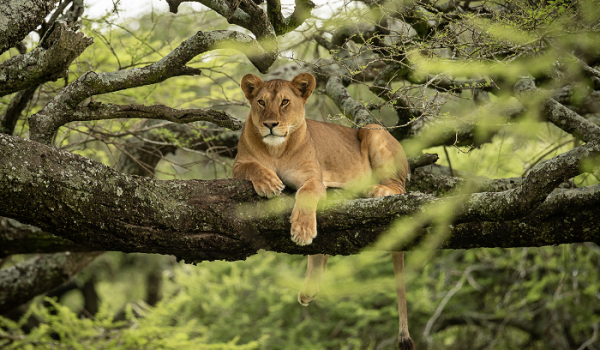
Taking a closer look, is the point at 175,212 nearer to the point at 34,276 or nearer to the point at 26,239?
the point at 26,239

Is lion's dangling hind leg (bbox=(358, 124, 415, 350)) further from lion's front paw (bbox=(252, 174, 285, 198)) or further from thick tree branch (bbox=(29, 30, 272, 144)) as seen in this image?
thick tree branch (bbox=(29, 30, 272, 144))

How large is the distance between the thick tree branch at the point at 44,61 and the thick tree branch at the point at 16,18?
0.13 metres

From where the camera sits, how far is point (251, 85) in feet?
14.2

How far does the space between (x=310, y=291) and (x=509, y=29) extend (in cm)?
249

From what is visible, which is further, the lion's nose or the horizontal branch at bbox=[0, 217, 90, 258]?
the horizontal branch at bbox=[0, 217, 90, 258]

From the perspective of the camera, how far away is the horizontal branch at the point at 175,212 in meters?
2.84

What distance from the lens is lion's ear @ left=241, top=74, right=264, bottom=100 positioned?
13.9ft

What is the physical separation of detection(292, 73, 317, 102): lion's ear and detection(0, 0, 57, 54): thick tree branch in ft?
6.16

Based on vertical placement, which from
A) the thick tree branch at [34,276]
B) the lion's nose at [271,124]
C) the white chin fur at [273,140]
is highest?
the lion's nose at [271,124]

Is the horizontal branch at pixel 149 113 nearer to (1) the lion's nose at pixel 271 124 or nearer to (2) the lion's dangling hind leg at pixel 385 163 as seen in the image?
(1) the lion's nose at pixel 271 124

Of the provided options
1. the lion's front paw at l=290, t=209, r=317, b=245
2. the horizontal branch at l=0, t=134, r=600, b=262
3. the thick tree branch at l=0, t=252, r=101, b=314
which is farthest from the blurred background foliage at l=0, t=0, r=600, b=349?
the lion's front paw at l=290, t=209, r=317, b=245

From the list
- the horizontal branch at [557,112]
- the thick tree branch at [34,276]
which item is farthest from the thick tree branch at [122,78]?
the thick tree branch at [34,276]

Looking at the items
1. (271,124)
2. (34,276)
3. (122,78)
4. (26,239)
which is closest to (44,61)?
(122,78)

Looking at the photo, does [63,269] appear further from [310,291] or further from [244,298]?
[244,298]
